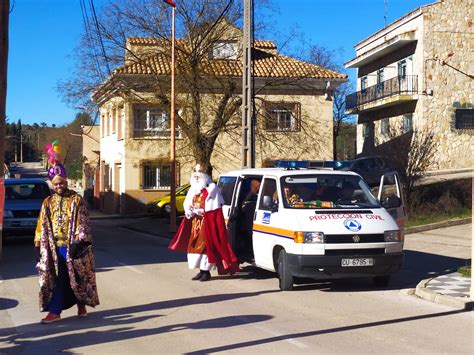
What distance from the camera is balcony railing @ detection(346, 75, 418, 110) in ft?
113

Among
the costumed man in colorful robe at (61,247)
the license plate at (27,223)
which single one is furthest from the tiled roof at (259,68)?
the costumed man in colorful robe at (61,247)

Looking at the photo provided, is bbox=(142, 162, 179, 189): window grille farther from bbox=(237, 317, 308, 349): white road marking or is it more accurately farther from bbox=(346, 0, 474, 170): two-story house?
bbox=(237, 317, 308, 349): white road marking

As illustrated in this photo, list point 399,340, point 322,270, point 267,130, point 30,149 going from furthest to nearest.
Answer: point 30,149
point 267,130
point 322,270
point 399,340

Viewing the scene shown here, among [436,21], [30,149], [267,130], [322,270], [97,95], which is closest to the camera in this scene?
[322,270]

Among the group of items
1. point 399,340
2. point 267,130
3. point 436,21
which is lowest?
point 399,340

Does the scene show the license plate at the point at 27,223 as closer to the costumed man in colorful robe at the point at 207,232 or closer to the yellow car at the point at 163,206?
the costumed man in colorful robe at the point at 207,232

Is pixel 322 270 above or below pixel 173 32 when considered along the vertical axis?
below

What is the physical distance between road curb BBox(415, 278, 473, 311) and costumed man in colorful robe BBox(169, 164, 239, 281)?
3080mm

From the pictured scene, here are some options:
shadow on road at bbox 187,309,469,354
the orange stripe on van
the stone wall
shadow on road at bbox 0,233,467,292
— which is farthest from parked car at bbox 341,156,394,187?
shadow on road at bbox 187,309,469,354

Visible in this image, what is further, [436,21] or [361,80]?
[361,80]

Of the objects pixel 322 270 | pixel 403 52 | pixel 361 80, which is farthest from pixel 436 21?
pixel 322 270

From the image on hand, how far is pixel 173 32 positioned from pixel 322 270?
14151mm

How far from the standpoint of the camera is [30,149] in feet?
393

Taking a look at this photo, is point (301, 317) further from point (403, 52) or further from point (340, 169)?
point (403, 52)
